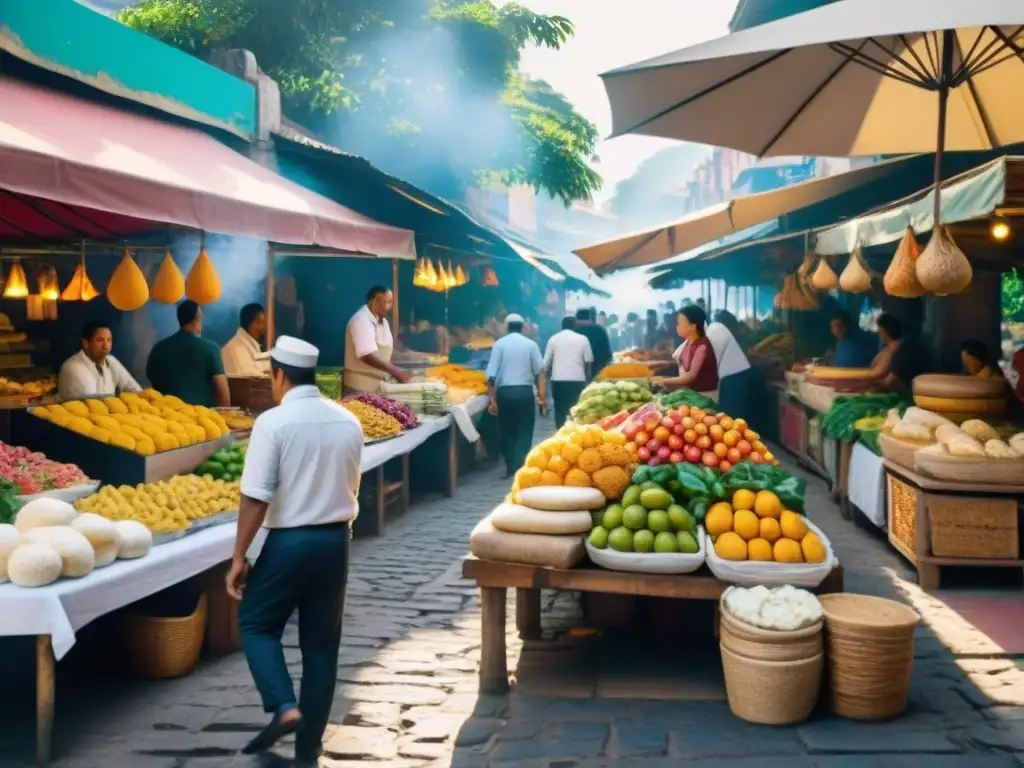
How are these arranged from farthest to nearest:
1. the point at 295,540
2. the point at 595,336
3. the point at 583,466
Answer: the point at 595,336, the point at 583,466, the point at 295,540

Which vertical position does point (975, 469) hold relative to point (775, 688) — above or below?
above

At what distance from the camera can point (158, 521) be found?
588 cm

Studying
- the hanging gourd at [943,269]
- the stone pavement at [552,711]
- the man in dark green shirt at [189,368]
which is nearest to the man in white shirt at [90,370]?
the man in dark green shirt at [189,368]

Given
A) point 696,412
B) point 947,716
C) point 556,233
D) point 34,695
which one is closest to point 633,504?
point 696,412

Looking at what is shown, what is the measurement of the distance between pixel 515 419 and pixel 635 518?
7.72 m

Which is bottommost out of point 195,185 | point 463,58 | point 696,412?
point 696,412

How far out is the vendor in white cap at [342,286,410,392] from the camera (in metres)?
11.1

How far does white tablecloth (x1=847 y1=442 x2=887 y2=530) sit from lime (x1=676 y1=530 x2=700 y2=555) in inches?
154

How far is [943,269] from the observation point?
6.43 meters

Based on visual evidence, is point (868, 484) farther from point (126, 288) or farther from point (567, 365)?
point (126, 288)

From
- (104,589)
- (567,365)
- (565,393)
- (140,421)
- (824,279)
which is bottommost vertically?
(104,589)

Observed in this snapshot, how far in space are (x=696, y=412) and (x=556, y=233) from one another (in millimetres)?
67241

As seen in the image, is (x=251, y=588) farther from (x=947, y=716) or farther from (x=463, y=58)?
(x=463, y=58)

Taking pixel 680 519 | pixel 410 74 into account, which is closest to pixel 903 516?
pixel 680 519
